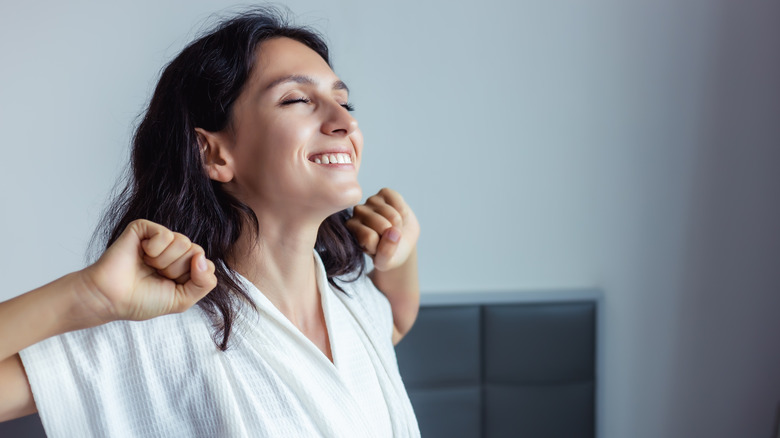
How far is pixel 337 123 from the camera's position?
101 cm

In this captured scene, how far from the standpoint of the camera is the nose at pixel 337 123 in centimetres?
101

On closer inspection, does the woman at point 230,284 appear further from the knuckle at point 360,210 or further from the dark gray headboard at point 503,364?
the dark gray headboard at point 503,364

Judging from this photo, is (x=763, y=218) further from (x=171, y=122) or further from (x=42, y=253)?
(x=42, y=253)

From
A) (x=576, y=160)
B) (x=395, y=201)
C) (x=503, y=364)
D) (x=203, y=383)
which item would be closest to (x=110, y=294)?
(x=203, y=383)

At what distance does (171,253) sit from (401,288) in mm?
665

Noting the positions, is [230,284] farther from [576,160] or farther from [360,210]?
[576,160]

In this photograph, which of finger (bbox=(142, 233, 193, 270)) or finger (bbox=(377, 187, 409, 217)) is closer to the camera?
finger (bbox=(142, 233, 193, 270))

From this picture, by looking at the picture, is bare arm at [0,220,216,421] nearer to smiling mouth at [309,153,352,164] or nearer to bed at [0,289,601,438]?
smiling mouth at [309,153,352,164]

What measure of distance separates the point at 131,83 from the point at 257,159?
624 millimetres

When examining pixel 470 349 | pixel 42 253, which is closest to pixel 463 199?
pixel 470 349

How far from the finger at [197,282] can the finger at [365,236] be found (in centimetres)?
44

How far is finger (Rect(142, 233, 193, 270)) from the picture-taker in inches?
30.5

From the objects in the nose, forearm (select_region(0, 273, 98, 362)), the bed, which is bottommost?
the bed

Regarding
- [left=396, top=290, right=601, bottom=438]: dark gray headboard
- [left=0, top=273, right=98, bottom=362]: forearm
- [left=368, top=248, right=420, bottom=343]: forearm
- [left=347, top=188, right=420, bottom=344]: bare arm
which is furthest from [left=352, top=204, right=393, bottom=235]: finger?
[left=0, top=273, right=98, bottom=362]: forearm
